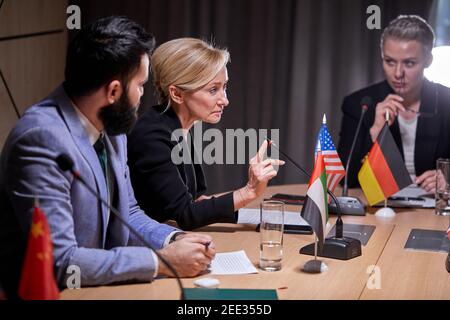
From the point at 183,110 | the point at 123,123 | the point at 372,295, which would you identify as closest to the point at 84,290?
the point at 123,123

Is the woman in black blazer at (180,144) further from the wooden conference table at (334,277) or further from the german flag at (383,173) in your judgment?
the german flag at (383,173)

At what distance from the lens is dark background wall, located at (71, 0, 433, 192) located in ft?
14.8

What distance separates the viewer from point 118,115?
1.87 metres

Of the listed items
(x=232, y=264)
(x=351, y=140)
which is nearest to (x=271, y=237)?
(x=232, y=264)

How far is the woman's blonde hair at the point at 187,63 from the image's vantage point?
2531 millimetres

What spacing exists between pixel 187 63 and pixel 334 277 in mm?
1052

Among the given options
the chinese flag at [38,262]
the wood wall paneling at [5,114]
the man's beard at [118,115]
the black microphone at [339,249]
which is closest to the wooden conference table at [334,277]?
the black microphone at [339,249]

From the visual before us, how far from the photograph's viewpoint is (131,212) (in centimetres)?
219

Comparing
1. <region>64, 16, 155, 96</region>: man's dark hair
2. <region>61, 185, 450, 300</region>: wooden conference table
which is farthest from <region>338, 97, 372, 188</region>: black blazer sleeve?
<region>64, 16, 155, 96</region>: man's dark hair

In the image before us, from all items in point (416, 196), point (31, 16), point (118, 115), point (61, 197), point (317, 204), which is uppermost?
point (31, 16)

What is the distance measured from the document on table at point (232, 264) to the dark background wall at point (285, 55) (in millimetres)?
2682

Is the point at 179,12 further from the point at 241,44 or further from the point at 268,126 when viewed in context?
the point at 268,126

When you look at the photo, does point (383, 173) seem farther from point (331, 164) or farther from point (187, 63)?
point (187, 63)

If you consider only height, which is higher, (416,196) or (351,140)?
(351,140)
